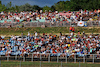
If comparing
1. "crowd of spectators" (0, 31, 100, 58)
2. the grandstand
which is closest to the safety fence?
the grandstand

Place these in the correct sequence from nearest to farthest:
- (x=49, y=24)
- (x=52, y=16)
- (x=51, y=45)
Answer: (x=51, y=45), (x=49, y=24), (x=52, y=16)

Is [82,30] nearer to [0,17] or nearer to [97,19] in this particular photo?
[97,19]

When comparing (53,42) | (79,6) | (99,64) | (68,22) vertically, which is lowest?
(99,64)

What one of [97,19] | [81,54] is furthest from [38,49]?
[97,19]

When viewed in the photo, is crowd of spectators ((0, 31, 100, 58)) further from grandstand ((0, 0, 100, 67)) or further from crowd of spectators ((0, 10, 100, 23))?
crowd of spectators ((0, 10, 100, 23))

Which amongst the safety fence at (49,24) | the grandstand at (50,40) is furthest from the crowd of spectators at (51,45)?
the safety fence at (49,24)

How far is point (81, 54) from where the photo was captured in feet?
92.8

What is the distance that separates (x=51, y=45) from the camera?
99.9 ft

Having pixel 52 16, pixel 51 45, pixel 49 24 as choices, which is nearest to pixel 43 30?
pixel 49 24

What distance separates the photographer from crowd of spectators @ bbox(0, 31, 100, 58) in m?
29.1

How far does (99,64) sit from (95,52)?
3726 millimetres

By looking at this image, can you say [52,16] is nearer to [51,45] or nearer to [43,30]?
[43,30]

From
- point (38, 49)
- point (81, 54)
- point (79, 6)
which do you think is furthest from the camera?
point (79, 6)

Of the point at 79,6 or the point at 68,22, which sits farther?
the point at 79,6
